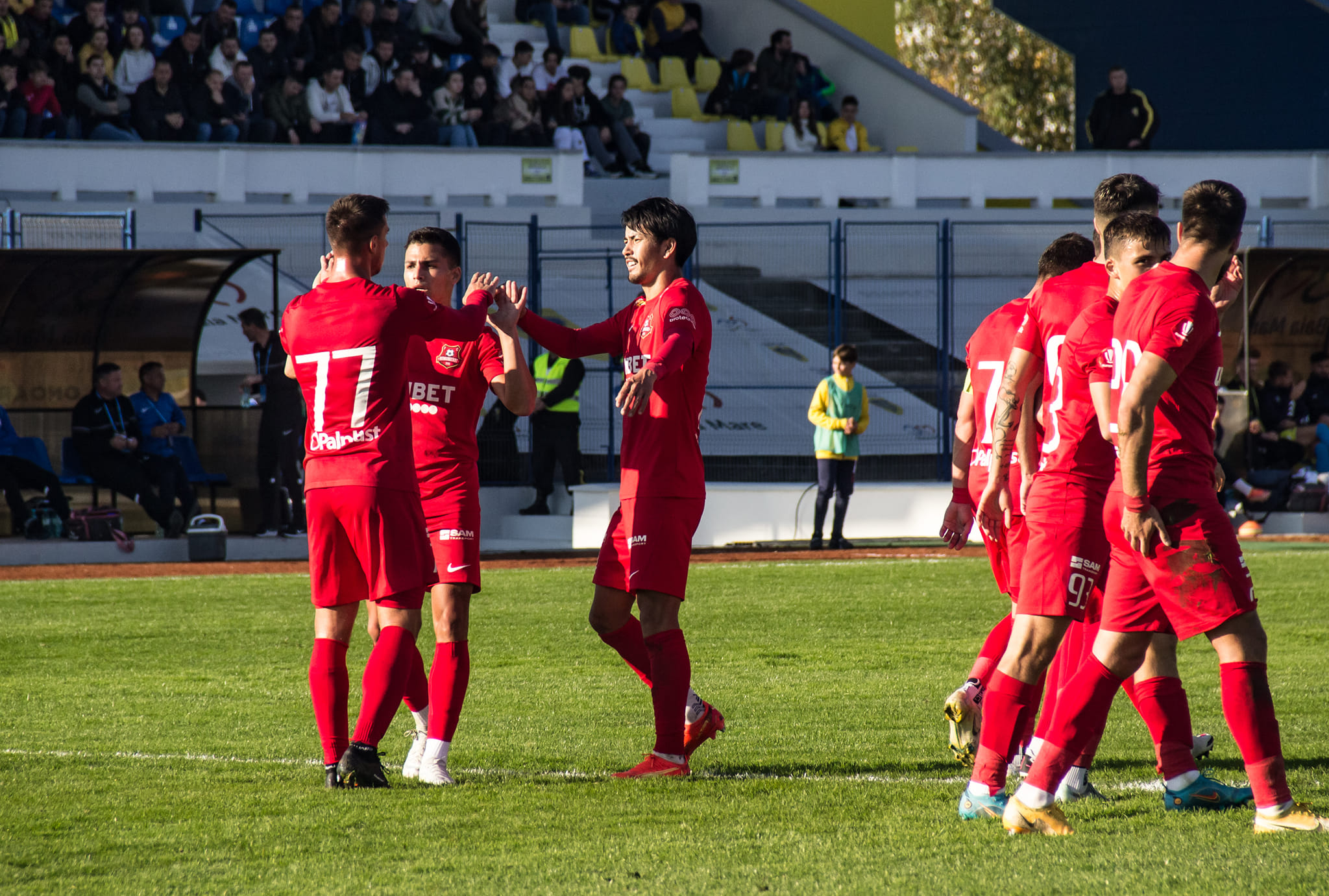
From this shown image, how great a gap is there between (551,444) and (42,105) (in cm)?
957

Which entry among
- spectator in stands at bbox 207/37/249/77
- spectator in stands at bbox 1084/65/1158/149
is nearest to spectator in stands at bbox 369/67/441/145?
spectator in stands at bbox 207/37/249/77

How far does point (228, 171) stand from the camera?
72.4ft

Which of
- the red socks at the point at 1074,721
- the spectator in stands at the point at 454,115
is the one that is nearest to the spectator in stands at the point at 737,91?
the spectator in stands at the point at 454,115

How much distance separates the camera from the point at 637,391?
5.28 m

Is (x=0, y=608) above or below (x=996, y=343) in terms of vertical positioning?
below

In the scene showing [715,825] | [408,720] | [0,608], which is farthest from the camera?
[0,608]

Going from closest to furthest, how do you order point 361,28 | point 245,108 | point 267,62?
point 245,108, point 267,62, point 361,28

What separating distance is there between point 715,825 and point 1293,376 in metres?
15.7

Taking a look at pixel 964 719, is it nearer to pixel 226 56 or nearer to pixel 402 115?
pixel 402 115

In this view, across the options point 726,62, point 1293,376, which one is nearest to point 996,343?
point 1293,376

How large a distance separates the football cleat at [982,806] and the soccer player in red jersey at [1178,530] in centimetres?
15

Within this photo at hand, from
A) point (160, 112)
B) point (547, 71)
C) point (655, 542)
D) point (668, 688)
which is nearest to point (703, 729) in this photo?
point (668, 688)

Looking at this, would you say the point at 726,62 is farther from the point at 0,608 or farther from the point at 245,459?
the point at 0,608

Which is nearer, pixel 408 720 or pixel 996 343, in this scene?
pixel 996 343
